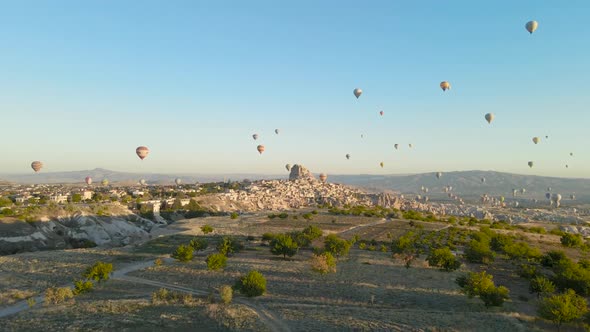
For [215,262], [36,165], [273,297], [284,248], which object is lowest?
[273,297]

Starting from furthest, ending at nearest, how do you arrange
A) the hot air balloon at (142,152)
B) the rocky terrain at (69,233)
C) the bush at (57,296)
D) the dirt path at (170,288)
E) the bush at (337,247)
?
the hot air balloon at (142,152), the rocky terrain at (69,233), the bush at (337,247), the bush at (57,296), the dirt path at (170,288)

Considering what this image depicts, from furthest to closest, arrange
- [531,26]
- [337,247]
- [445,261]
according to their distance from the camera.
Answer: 1. [531,26]
2. [337,247]
3. [445,261]

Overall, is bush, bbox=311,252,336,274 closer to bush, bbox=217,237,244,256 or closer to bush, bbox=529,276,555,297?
bush, bbox=217,237,244,256

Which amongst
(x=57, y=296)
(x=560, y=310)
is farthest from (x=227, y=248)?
(x=560, y=310)

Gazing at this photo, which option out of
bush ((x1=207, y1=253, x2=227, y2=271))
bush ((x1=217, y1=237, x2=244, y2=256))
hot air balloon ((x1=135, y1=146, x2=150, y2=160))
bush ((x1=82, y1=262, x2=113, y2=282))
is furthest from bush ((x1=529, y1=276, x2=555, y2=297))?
hot air balloon ((x1=135, y1=146, x2=150, y2=160))

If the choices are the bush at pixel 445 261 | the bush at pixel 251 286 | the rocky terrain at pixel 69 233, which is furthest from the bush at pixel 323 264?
the rocky terrain at pixel 69 233

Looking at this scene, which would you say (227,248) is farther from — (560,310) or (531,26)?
(531,26)

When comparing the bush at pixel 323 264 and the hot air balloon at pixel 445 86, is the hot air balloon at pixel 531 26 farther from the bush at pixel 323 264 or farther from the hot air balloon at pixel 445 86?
the bush at pixel 323 264

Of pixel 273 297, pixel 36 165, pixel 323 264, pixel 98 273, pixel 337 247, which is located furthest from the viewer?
pixel 36 165

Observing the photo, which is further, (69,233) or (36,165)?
(36,165)
